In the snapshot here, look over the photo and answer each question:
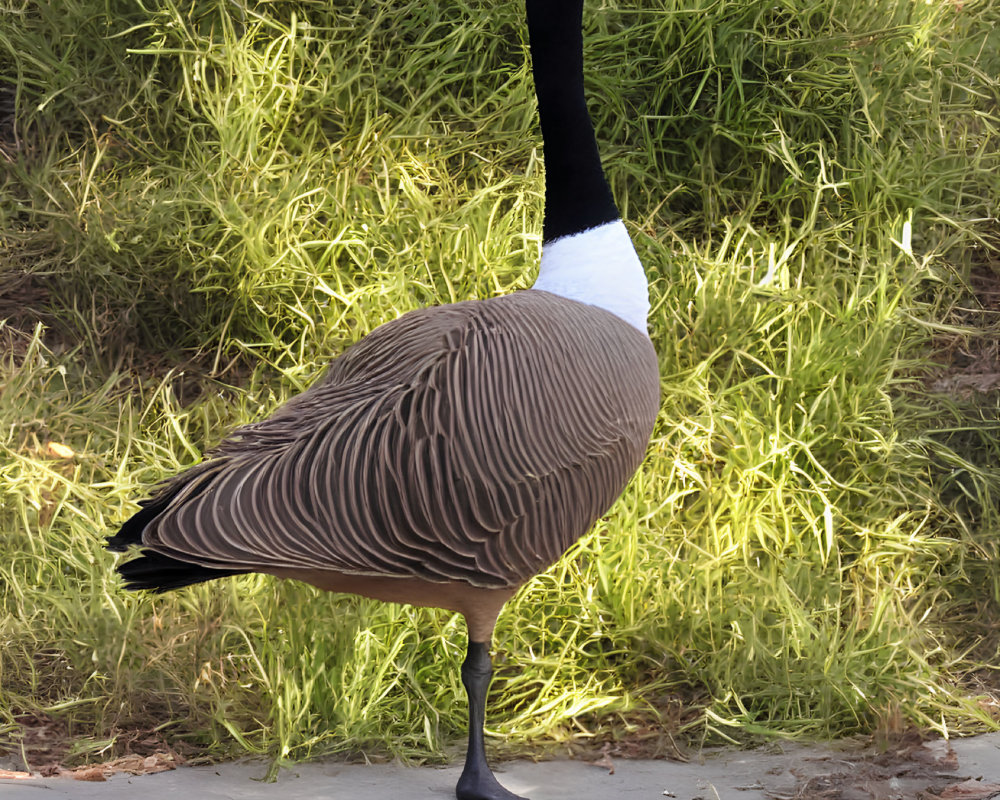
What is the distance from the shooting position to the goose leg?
9.91ft

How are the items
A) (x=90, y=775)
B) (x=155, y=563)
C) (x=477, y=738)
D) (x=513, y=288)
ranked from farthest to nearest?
(x=513, y=288)
(x=90, y=775)
(x=477, y=738)
(x=155, y=563)

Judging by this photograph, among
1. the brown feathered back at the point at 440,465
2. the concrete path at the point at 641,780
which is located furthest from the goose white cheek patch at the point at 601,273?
the concrete path at the point at 641,780

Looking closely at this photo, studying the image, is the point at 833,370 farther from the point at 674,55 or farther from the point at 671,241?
the point at 674,55

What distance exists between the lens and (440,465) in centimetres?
271

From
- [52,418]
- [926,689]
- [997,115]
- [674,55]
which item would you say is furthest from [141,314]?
[997,115]

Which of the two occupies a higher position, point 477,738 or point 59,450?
point 59,450

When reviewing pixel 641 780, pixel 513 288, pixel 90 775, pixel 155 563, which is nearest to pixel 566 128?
pixel 513 288

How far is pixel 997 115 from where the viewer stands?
5133 millimetres

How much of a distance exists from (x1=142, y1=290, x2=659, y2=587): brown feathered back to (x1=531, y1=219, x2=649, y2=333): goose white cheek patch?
0.21 meters

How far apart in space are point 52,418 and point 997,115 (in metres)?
4.33

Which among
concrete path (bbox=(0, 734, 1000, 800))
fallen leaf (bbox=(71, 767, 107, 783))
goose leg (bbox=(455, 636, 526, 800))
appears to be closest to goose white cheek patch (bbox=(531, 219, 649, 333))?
goose leg (bbox=(455, 636, 526, 800))

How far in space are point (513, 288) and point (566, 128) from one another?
113 centimetres

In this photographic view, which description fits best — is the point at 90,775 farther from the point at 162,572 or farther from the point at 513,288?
the point at 513,288

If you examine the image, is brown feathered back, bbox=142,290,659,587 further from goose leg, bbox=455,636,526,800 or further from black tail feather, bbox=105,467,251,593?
goose leg, bbox=455,636,526,800
